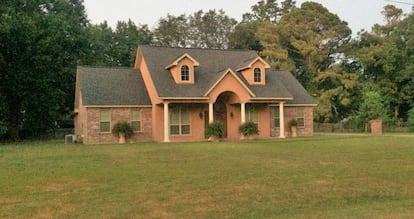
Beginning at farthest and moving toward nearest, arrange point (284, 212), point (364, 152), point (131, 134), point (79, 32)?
point (79, 32) → point (131, 134) → point (364, 152) → point (284, 212)

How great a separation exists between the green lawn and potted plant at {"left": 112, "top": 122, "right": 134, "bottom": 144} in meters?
12.4

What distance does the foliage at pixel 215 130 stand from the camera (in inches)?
1176

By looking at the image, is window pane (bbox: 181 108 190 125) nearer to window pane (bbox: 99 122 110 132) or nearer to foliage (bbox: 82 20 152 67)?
window pane (bbox: 99 122 110 132)

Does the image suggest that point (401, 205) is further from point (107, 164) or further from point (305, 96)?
point (305, 96)

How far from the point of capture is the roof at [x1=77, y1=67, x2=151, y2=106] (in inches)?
1187

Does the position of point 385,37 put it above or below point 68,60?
above

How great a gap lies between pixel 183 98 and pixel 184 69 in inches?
102

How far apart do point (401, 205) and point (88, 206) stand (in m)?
6.15

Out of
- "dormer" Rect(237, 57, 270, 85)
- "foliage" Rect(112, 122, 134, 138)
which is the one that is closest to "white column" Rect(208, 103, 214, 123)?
"dormer" Rect(237, 57, 270, 85)

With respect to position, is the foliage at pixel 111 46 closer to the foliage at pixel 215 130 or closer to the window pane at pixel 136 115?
the window pane at pixel 136 115

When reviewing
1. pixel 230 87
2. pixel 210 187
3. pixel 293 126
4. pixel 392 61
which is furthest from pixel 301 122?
pixel 210 187

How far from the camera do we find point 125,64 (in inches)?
2055

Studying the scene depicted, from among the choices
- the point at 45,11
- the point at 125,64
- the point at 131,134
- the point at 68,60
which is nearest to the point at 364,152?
the point at 131,134

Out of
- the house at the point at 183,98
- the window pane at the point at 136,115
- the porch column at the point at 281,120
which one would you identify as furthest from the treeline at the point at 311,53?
the porch column at the point at 281,120
